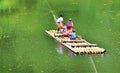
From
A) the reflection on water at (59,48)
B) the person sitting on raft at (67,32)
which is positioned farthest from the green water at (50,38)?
the person sitting on raft at (67,32)

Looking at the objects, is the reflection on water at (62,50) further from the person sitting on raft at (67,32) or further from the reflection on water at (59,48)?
the person sitting on raft at (67,32)

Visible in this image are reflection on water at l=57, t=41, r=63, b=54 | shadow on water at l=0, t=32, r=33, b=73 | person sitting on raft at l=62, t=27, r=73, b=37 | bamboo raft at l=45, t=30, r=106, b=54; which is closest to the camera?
shadow on water at l=0, t=32, r=33, b=73

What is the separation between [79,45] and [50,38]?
Result: 181 inches

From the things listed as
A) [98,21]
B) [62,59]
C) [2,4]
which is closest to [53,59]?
[62,59]

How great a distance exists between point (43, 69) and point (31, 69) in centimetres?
64

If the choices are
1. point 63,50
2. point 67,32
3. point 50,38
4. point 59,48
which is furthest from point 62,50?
point 50,38

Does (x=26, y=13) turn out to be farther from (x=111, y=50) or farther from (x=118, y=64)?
(x=118, y=64)

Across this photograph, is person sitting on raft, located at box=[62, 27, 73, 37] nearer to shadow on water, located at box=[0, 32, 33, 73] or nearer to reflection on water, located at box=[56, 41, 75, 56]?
reflection on water, located at box=[56, 41, 75, 56]

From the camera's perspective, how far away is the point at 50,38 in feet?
109

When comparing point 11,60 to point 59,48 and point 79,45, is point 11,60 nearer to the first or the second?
point 59,48

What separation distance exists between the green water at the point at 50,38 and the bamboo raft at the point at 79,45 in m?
0.40

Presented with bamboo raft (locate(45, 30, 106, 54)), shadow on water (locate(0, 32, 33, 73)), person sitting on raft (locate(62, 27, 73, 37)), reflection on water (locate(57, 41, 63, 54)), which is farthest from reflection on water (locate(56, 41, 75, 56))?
shadow on water (locate(0, 32, 33, 73))

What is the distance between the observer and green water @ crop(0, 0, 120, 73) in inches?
988

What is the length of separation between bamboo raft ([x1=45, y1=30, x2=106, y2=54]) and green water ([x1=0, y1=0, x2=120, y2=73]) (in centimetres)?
40
